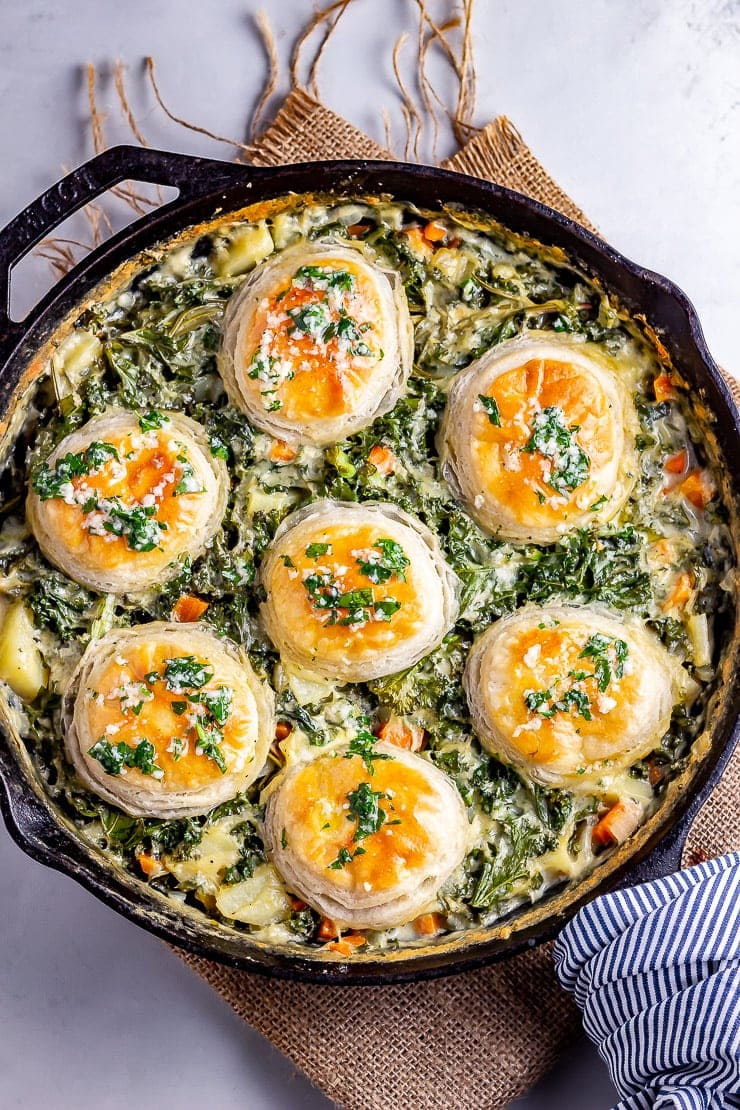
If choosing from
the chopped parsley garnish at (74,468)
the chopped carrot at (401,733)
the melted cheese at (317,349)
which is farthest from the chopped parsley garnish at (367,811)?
the chopped parsley garnish at (74,468)

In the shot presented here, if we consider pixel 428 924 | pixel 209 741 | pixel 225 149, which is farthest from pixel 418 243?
pixel 428 924

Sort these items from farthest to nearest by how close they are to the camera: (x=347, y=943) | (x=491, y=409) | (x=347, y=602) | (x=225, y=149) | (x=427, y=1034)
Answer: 1. (x=225, y=149)
2. (x=427, y=1034)
3. (x=347, y=943)
4. (x=491, y=409)
5. (x=347, y=602)

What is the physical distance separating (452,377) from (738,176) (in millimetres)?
1741

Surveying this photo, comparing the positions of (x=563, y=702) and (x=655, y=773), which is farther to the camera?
(x=655, y=773)

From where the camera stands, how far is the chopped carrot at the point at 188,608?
359cm

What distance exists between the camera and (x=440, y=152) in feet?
14.3

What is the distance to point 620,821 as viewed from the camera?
365 cm

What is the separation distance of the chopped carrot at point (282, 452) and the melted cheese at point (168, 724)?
0.67m

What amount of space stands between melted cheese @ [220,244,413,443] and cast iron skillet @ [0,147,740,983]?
1.16ft

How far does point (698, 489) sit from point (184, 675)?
6.18 feet

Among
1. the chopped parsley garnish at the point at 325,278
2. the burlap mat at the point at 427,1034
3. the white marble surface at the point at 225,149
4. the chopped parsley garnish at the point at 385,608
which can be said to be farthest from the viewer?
the white marble surface at the point at 225,149

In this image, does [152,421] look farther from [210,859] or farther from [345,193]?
[210,859]

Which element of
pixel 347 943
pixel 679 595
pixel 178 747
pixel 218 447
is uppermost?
pixel 218 447

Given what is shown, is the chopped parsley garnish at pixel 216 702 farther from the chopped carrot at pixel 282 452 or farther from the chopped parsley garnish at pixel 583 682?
the chopped parsley garnish at pixel 583 682
